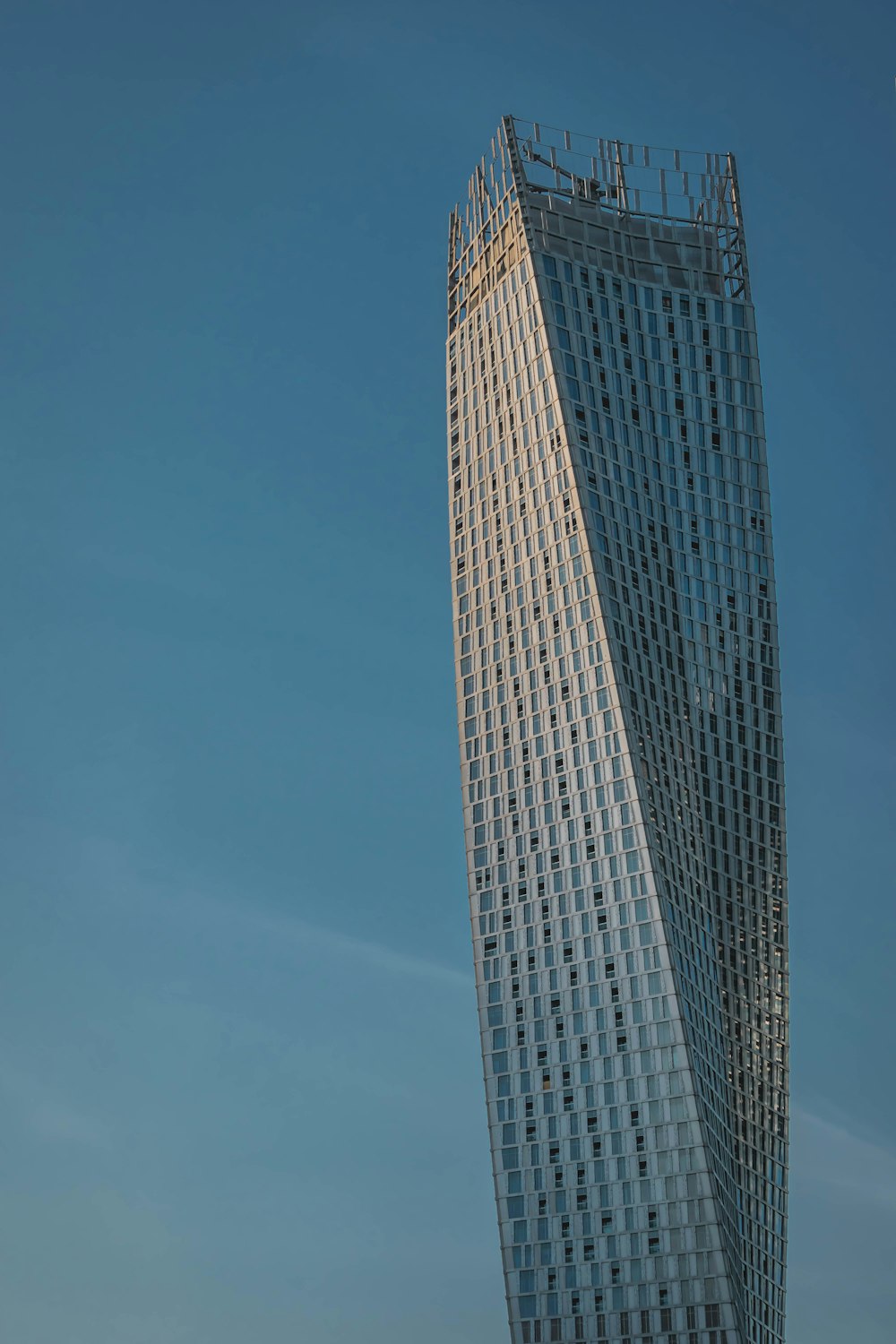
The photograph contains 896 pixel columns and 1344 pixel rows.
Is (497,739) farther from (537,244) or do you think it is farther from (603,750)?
(537,244)

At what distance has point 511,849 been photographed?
454ft

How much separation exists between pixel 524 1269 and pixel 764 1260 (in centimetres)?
1794

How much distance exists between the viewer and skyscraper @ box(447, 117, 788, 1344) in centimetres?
12700

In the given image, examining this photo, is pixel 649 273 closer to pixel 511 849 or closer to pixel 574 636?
pixel 574 636

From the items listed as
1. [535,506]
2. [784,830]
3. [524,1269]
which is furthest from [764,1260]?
[535,506]

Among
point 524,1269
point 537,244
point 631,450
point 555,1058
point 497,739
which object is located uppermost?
point 537,244

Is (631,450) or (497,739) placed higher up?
(631,450)

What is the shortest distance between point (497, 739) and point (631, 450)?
981 inches

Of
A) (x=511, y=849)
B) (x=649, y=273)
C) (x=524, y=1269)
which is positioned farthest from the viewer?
(x=649, y=273)

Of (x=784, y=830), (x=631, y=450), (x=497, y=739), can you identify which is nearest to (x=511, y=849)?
(x=497, y=739)

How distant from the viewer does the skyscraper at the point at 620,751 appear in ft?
417

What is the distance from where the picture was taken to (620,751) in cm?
13262

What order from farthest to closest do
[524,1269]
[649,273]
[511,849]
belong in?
1. [649,273]
2. [511,849]
3. [524,1269]

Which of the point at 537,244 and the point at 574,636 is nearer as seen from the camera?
the point at 574,636
